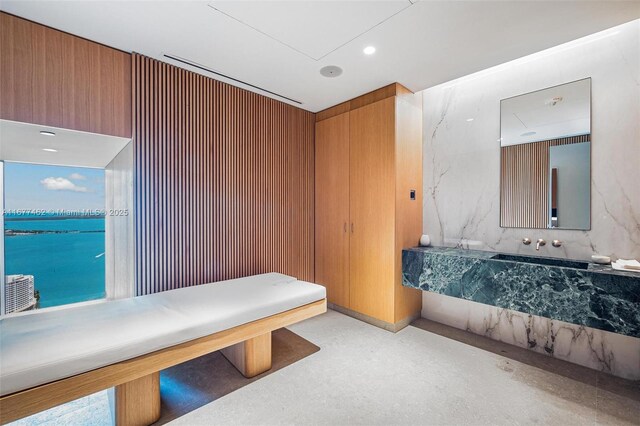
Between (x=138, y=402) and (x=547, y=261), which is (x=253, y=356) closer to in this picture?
(x=138, y=402)

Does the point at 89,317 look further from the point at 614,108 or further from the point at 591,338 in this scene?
the point at 614,108

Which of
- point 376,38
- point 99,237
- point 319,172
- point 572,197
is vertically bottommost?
point 99,237

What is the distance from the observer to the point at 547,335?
2605mm

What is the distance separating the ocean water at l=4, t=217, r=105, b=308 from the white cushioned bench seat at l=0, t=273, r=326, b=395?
1.24 m

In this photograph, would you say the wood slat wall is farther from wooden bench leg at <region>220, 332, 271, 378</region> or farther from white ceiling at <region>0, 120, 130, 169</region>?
white ceiling at <region>0, 120, 130, 169</region>

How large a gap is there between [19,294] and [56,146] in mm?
1533

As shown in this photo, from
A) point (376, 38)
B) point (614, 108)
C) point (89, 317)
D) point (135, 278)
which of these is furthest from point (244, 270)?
point (614, 108)

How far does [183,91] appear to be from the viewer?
108 inches

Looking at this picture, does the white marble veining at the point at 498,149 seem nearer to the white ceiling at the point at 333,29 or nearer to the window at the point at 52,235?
the white ceiling at the point at 333,29

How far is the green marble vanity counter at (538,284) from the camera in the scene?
1.86 meters

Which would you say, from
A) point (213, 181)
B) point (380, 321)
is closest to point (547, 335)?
point (380, 321)

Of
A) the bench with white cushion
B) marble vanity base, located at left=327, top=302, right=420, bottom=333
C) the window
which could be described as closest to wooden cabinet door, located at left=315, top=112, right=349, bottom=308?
marble vanity base, located at left=327, top=302, right=420, bottom=333

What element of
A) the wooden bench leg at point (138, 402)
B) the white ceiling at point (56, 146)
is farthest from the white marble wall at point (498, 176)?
the white ceiling at point (56, 146)

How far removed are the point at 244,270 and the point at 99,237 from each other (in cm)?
167
